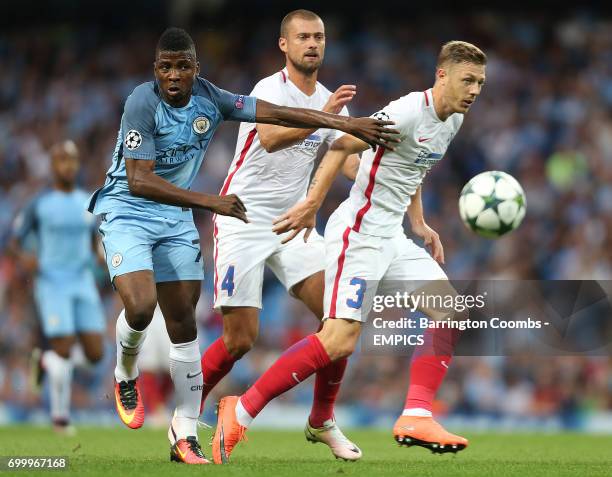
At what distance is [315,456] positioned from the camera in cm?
775

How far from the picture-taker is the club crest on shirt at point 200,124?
259 inches

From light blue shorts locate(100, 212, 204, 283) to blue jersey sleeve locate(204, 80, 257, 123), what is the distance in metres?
0.72

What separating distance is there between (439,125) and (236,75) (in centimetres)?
1122

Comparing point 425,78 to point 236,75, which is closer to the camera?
point 425,78

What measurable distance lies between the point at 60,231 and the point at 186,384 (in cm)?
479

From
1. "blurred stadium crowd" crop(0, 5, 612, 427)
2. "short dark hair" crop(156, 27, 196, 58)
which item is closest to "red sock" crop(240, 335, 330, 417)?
"short dark hair" crop(156, 27, 196, 58)

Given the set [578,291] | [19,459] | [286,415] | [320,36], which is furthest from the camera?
[286,415]

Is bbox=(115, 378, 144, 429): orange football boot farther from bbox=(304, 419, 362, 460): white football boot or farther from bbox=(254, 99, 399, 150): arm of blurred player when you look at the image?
bbox=(254, 99, 399, 150): arm of blurred player

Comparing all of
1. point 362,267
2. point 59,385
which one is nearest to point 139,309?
point 362,267

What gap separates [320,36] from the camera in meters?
7.50

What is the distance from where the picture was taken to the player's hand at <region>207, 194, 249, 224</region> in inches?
237

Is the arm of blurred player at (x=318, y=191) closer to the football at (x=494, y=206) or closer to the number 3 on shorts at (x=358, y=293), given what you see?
the number 3 on shorts at (x=358, y=293)

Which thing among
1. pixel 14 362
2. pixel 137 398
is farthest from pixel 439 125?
pixel 14 362

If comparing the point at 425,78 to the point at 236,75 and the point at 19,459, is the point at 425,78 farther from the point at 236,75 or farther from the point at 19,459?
the point at 19,459
